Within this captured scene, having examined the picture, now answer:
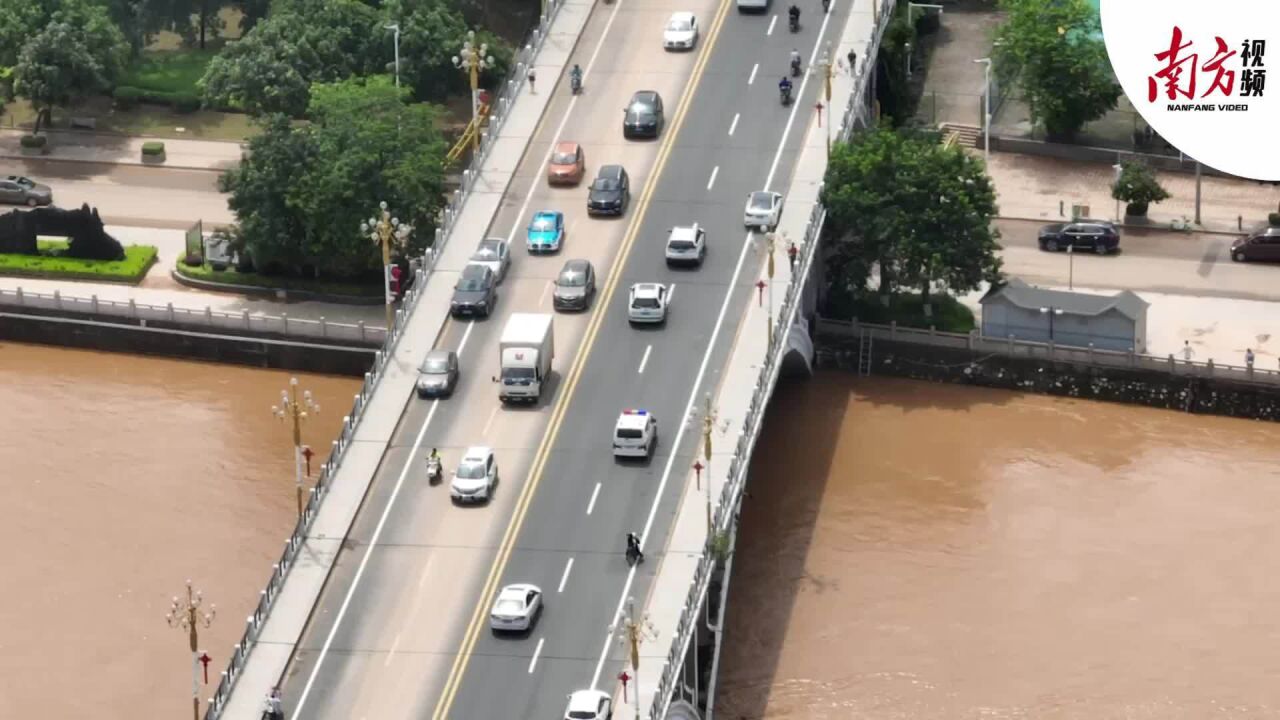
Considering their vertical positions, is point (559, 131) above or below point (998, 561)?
above

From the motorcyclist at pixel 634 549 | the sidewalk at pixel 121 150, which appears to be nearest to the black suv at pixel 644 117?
the sidewalk at pixel 121 150

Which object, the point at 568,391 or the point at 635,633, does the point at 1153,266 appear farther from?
the point at 635,633

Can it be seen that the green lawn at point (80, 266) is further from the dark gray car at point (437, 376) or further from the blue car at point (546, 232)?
the dark gray car at point (437, 376)

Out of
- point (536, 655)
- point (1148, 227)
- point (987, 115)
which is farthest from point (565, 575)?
point (987, 115)

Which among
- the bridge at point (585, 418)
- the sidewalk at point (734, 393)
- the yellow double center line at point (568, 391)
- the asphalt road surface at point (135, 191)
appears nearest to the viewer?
the yellow double center line at point (568, 391)

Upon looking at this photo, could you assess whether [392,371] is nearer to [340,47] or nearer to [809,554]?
[809,554]
